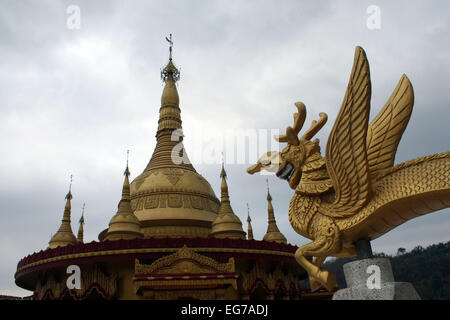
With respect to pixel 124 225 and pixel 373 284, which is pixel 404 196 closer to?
pixel 373 284

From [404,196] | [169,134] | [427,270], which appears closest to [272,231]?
[169,134]

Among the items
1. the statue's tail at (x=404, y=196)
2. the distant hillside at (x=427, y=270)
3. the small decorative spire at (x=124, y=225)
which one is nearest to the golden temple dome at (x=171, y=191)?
the small decorative spire at (x=124, y=225)

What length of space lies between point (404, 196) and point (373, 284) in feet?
5.39

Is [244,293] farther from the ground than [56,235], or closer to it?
closer to it

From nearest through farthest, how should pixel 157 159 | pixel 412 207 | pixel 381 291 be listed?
1. pixel 381 291
2. pixel 412 207
3. pixel 157 159

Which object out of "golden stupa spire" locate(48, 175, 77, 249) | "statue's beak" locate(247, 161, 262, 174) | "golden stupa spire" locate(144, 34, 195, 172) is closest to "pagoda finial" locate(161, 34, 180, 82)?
→ "golden stupa spire" locate(144, 34, 195, 172)

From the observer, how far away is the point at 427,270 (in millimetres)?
52750

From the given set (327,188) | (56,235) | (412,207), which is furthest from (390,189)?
(56,235)

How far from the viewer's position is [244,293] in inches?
634

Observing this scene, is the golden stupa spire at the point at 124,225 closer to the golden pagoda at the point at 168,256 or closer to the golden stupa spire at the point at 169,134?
the golden pagoda at the point at 168,256

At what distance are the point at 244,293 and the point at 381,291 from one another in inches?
421

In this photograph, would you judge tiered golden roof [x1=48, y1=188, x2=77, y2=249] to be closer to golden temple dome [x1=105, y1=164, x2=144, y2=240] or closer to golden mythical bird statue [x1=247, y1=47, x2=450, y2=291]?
golden temple dome [x1=105, y1=164, x2=144, y2=240]

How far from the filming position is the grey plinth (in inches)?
243
